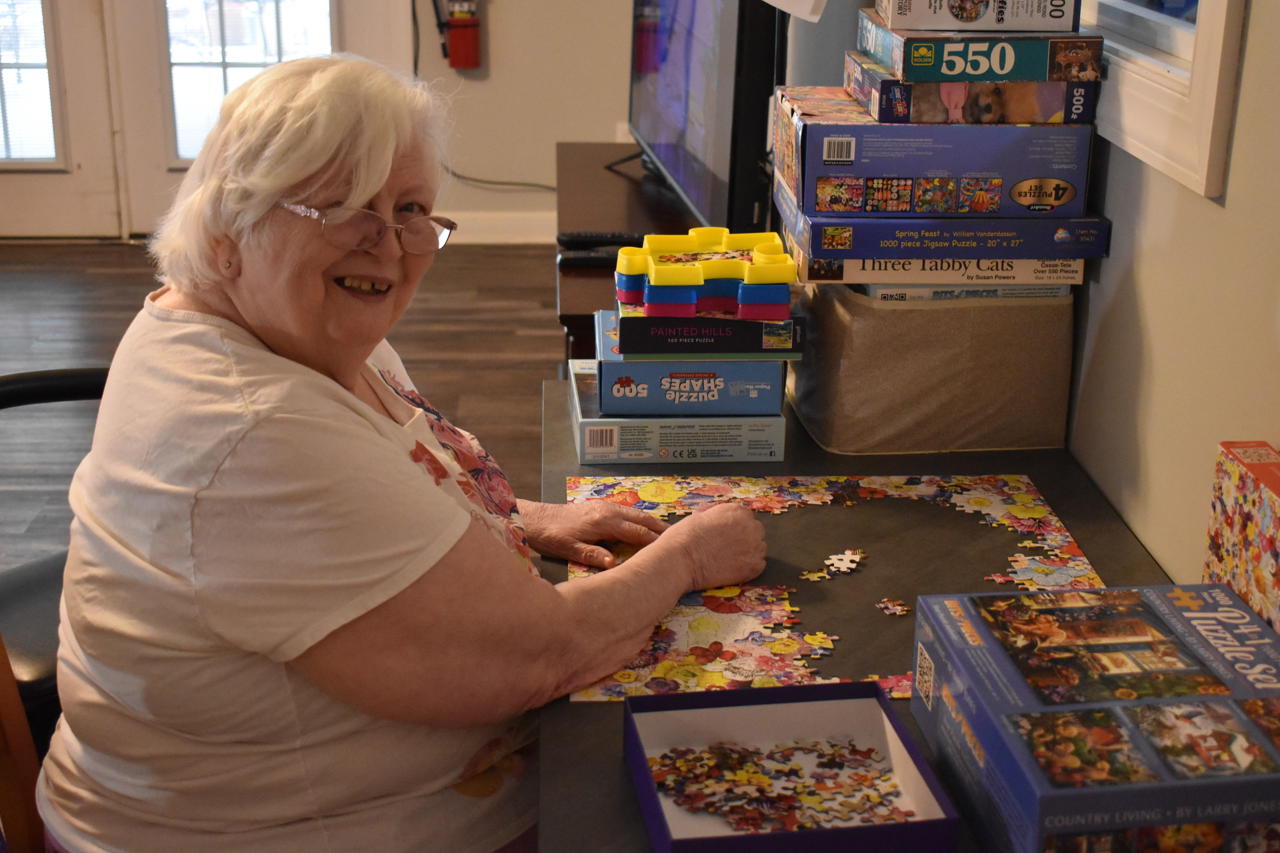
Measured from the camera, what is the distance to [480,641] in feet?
3.94

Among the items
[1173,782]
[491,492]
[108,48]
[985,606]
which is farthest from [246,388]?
[108,48]

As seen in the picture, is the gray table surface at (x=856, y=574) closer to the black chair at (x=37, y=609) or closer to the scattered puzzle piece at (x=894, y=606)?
the scattered puzzle piece at (x=894, y=606)

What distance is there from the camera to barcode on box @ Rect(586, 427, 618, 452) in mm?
1778

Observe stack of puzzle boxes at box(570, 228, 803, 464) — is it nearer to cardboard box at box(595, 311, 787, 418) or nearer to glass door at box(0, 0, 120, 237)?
cardboard box at box(595, 311, 787, 418)

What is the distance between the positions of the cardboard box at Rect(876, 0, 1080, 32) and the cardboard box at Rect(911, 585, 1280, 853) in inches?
32.1

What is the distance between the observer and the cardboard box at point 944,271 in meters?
1.73

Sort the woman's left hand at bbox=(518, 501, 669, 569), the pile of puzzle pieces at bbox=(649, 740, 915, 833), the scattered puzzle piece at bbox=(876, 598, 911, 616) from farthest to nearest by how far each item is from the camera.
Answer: the woman's left hand at bbox=(518, 501, 669, 569) < the scattered puzzle piece at bbox=(876, 598, 911, 616) < the pile of puzzle pieces at bbox=(649, 740, 915, 833)

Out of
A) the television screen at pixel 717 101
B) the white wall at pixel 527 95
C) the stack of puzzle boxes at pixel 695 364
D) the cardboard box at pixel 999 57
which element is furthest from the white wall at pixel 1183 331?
the white wall at pixel 527 95

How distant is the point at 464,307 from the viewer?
4.85 m

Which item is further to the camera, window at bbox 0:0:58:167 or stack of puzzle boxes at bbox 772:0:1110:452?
window at bbox 0:0:58:167

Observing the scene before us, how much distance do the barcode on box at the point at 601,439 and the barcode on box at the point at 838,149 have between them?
17.8 inches

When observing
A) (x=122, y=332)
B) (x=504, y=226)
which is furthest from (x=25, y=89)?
(x=504, y=226)

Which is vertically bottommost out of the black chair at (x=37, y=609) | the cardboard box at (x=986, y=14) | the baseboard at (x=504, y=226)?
the baseboard at (x=504, y=226)

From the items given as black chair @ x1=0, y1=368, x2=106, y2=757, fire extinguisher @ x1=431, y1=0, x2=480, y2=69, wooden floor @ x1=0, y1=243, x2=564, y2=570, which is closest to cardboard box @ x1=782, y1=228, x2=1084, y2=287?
black chair @ x1=0, y1=368, x2=106, y2=757
